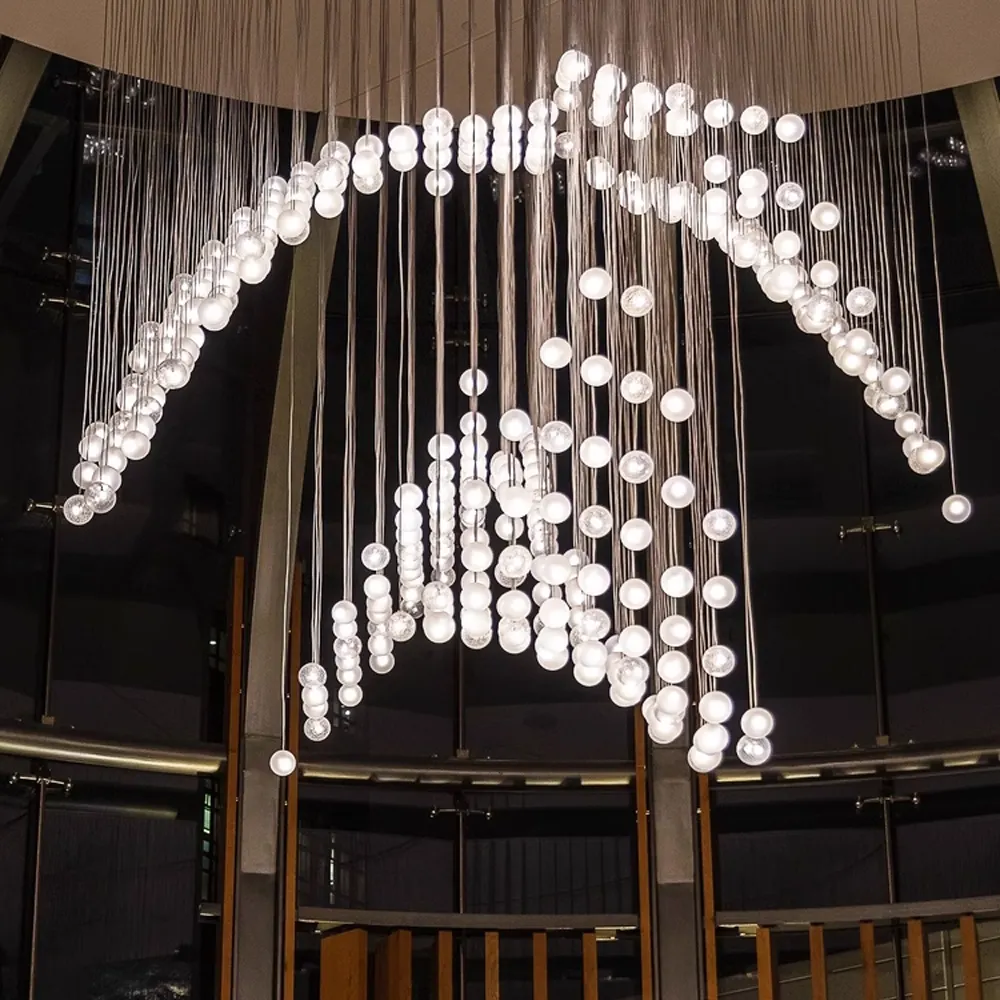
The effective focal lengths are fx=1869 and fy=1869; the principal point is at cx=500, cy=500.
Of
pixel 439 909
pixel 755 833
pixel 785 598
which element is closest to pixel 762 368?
pixel 785 598

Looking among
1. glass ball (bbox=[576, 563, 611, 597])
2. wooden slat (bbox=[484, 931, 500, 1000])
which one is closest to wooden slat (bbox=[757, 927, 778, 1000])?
wooden slat (bbox=[484, 931, 500, 1000])

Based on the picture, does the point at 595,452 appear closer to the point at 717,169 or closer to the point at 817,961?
the point at 717,169

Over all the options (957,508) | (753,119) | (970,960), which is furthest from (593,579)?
(970,960)

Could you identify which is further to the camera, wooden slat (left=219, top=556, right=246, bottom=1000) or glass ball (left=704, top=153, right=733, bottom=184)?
wooden slat (left=219, top=556, right=246, bottom=1000)

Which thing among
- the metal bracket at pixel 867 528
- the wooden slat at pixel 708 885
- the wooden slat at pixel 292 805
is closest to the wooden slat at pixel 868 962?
the wooden slat at pixel 708 885

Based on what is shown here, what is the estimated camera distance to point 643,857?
805cm

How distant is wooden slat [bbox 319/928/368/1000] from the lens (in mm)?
7879

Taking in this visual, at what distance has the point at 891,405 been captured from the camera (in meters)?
5.53

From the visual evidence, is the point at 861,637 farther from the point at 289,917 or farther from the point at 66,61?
the point at 66,61

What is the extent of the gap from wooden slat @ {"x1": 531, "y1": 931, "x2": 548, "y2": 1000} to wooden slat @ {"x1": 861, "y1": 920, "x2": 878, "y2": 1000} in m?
1.33

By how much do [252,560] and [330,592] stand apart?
Result: 395 millimetres

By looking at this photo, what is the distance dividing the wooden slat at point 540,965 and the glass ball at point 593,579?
3.78m

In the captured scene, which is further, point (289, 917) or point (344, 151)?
point (289, 917)

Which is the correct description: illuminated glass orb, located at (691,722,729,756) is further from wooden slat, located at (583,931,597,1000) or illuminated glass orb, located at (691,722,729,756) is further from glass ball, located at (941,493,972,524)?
wooden slat, located at (583,931,597,1000)
